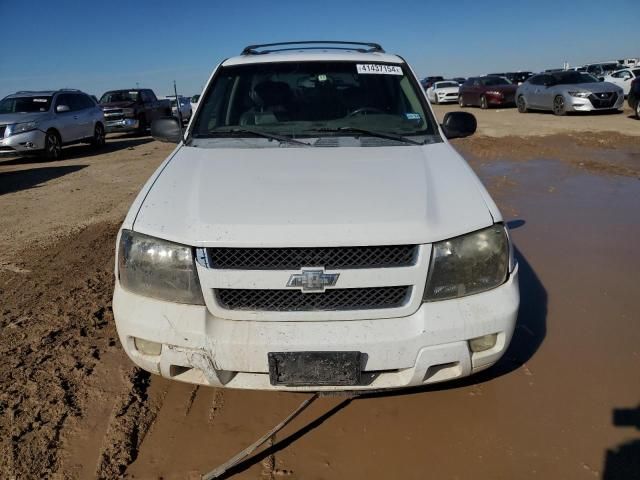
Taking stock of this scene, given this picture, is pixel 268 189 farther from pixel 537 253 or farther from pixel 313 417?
pixel 537 253

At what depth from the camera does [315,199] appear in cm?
247

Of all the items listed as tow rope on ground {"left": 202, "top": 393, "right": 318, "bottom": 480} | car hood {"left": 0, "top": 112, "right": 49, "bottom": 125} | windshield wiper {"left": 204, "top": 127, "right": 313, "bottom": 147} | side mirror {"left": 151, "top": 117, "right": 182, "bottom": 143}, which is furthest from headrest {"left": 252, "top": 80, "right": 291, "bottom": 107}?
car hood {"left": 0, "top": 112, "right": 49, "bottom": 125}

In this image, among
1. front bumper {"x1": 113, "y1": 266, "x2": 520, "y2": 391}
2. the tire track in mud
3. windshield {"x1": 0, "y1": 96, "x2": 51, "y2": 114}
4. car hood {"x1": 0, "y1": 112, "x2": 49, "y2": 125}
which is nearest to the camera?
front bumper {"x1": 113, "y1": 266, "x2": 520, "y2": 391}

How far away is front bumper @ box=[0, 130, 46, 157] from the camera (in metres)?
12.4

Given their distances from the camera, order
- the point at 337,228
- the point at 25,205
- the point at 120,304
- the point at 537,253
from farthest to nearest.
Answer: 1. the point at 25,205
2. the point at 537,253
3. the point at 120,304
4. the point at 337,228

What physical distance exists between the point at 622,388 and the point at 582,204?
443 centimetres

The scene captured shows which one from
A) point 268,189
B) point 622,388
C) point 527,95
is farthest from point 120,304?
point 527,95

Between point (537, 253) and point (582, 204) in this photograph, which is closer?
point (537, 253)

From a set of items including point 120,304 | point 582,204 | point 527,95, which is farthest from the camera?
point 527,95

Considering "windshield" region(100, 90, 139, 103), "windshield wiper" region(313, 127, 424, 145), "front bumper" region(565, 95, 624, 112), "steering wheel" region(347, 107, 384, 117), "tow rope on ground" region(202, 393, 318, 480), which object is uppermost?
"windshield" region(100, 90, 139, 103)

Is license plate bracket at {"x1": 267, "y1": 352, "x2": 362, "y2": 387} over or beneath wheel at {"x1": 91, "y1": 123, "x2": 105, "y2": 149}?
beneath

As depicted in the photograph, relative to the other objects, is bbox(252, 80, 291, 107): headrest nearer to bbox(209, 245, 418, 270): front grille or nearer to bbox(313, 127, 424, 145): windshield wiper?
bbox(313, 127, 424, 145): windshield wiper

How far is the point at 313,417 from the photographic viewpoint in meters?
2.73

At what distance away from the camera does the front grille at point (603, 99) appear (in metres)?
17.4
